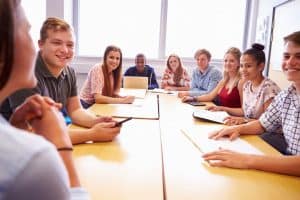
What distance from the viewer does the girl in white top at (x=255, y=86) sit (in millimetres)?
2006

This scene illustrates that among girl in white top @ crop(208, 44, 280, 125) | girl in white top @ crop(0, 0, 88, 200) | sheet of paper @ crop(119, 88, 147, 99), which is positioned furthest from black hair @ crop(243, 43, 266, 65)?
girl in white top @ crop(0, 0, 88, 200)

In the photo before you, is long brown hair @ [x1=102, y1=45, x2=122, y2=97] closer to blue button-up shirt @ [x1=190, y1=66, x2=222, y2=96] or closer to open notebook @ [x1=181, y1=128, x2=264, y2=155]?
blue button-up shirt @ [x1=190, y1=66, x2=222, y2=96]

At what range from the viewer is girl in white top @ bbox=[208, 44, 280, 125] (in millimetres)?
2006

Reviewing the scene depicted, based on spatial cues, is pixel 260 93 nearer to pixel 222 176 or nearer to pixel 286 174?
pixel 286 174

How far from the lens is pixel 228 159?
1009 millimetres

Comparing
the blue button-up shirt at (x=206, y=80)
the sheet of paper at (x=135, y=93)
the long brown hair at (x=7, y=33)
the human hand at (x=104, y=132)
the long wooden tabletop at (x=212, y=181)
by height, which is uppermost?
the long brown hair at (x=7, y=33)

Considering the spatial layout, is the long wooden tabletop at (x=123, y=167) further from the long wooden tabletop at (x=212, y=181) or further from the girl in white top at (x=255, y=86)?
the girl in white top at (x=255, y=86)

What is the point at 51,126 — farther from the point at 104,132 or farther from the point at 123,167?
the point at 104,132

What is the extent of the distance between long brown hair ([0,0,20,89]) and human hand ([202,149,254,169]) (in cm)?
79

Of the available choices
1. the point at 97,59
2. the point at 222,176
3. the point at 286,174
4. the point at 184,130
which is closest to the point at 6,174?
the point at 222,176

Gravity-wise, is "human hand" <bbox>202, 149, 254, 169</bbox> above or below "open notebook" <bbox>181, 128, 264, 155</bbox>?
above

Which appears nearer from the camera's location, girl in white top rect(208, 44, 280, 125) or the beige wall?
girl in white top rect(208, 44, 280, 125)

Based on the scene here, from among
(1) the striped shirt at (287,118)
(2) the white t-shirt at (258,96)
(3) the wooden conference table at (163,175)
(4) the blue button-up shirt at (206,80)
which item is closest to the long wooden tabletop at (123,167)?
(3) the wooden conference table at (163,175)

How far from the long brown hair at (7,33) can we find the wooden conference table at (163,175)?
18.3 inches
